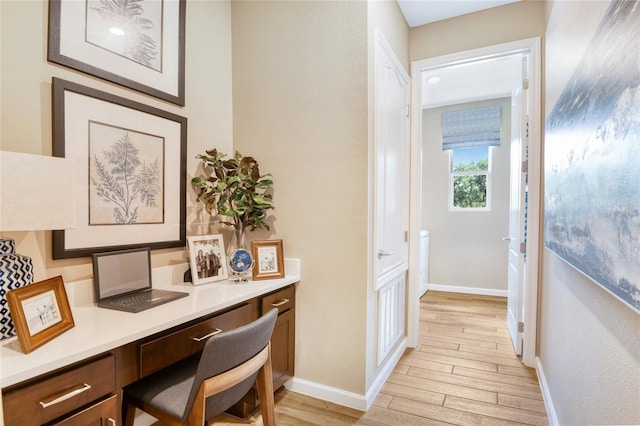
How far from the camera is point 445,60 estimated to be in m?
2.79

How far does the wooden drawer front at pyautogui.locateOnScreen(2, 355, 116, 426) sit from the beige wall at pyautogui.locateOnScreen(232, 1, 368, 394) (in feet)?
4.11

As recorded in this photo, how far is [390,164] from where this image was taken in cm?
238

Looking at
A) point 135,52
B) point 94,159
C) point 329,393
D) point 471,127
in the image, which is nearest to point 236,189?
point 94,159

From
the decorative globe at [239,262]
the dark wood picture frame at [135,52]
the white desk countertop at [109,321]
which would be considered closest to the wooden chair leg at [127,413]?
the white desk countertop at [109,321]

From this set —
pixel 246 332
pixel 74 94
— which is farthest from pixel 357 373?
pixel 74 94

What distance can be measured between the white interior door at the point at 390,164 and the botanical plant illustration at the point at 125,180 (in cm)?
137

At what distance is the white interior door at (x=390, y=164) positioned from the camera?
2.13 meters

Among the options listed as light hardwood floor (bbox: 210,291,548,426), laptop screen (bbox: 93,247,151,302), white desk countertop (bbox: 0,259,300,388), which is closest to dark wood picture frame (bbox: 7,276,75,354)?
white desk countertop (bbox: 0,259,300,388)

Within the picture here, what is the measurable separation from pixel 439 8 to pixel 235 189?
2246mm

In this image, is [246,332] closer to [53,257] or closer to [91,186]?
[53,257]

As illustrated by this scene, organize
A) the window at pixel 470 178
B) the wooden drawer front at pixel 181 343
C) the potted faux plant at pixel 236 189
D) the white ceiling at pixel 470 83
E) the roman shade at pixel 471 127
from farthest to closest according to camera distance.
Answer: the window at pixel 470 178 → the roman shade at pixel 471 127 → the white ceiling at pixel 470 83 → the potted faux plant at pixel 236 189 → the wooden drawer front at pixel 181 343

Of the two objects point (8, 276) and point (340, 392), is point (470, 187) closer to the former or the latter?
point (340, 392)

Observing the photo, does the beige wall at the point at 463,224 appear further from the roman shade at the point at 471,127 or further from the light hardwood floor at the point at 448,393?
the light hardwood floor at the point at 448,393

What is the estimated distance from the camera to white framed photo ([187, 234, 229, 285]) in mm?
1915
